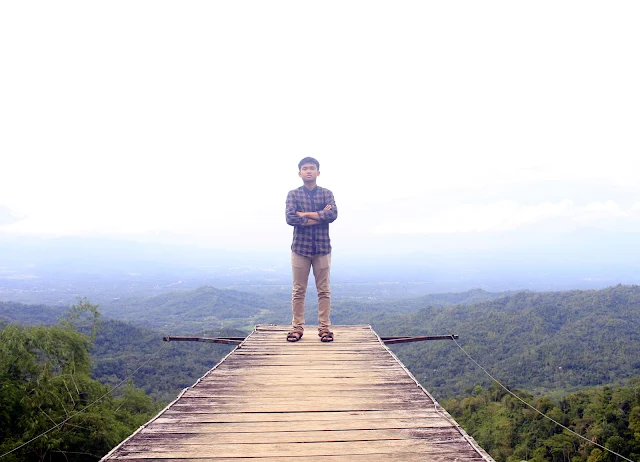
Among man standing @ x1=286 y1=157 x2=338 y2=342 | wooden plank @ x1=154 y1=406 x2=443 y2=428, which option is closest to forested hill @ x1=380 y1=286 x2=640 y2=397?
man standing @ x1=286 y1=157 x2=338 y2=342

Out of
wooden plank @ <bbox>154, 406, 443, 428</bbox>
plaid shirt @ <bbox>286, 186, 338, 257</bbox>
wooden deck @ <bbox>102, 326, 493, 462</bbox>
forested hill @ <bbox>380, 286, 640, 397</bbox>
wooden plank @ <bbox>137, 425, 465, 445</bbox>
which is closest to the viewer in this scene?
wooden deck @ <bbox>102, 326, 493, 462</bbox>

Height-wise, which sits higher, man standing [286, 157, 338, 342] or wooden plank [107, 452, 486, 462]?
man standing [286, 157, 338, 342]

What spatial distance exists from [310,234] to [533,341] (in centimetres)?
7070

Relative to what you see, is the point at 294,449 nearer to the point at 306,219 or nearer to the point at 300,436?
the point at 300,436

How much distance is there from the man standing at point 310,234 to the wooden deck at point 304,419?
4.28 ft

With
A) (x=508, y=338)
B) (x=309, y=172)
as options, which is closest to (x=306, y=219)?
(x=309, y=172)

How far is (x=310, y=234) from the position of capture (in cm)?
612

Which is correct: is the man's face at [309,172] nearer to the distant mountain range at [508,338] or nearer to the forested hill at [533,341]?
the distant mountain range at [508,338]

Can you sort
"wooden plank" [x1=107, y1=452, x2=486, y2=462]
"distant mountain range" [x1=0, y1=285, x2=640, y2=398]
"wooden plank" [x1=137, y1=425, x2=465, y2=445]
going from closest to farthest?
"wooden plank" [x1=107, y1=452, x2=486, y2=462]
"wooden plank" [x1=137, y1=425, x2=465, y2=445]
"distant mountain range" [x1=0, y1=285, x2=640, y2=398]

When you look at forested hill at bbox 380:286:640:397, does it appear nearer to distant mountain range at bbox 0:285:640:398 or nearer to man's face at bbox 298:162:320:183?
distant mountain range at bbox 0:285:640:398

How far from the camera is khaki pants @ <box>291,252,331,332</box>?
20.1 ft

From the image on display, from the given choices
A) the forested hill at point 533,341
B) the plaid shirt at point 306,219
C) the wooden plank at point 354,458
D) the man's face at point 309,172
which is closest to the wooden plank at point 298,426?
the wooden plank at point 354,458

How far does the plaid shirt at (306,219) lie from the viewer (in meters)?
6.02

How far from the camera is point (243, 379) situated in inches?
171
